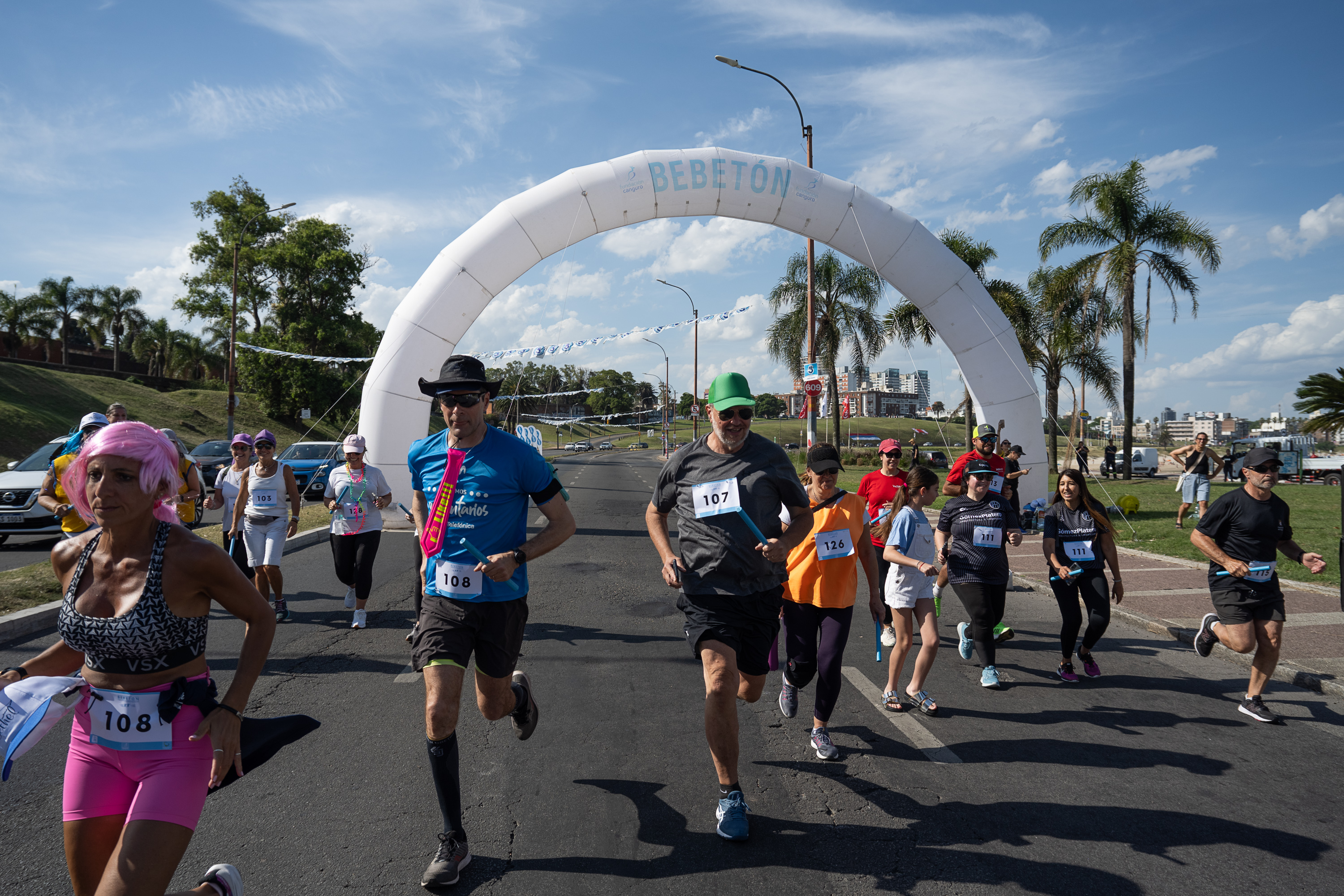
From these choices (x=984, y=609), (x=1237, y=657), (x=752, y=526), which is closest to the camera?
(x=752, y=526)

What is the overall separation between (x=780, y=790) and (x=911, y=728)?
1313mm

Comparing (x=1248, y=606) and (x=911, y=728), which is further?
(x=1248, y=606)

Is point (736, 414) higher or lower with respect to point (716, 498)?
higher

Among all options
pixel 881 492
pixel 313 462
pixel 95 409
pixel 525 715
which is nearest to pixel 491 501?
pixel 525 715

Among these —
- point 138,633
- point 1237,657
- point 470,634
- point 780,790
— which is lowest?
point 1237,657

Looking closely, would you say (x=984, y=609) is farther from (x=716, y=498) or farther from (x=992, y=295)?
(x=992, y=295)

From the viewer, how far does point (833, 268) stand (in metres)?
30.9

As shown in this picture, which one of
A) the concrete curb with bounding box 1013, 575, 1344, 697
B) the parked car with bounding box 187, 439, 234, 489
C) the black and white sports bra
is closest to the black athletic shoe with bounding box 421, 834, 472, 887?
the black and white sports bra

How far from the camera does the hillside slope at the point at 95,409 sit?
2895 centimetres

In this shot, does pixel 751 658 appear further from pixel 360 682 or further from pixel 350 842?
pixel 360 682

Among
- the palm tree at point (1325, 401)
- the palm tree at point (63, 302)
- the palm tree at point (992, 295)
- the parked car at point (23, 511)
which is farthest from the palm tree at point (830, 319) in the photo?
the palm tree at point (63, 302)

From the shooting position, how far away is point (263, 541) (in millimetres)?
6852

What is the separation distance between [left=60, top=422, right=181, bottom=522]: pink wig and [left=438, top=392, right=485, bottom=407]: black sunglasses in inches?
48.3

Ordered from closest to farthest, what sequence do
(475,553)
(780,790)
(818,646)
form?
1. (475,553)
2. (780,790)
3. (818,646)
